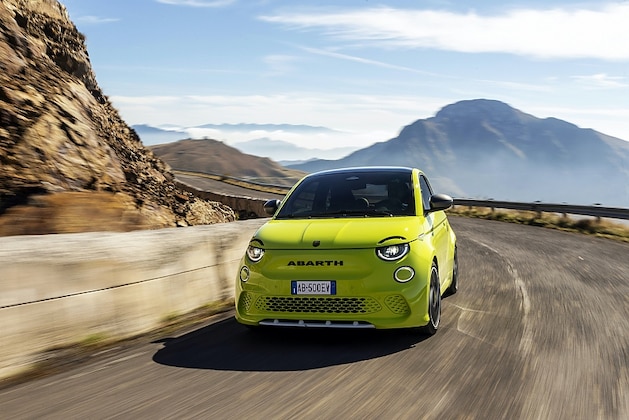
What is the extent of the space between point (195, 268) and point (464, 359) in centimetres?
338

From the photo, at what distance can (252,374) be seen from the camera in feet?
15.8

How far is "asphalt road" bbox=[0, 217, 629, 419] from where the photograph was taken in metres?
3.98

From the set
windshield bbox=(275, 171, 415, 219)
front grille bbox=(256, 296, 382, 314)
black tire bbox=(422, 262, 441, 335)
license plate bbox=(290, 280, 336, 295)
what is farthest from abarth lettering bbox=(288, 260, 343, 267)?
windshield bbox=(275, 171, 415, 219)

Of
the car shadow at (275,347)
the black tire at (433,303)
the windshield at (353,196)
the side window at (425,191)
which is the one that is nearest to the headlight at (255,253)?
the car shadow at (275,347)

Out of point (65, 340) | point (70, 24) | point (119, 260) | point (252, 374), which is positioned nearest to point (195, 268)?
point (119, 260)

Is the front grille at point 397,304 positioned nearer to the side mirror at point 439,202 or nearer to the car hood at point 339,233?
the car hood at point 339,233

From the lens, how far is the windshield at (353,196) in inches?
266

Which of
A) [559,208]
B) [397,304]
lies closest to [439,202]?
[397,304]

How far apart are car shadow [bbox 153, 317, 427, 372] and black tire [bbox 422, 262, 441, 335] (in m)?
0.12

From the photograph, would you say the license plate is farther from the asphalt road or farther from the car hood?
the asphalt road

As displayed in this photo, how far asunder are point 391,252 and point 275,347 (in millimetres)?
1342

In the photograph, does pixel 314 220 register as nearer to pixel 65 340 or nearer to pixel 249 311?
pixel 249 311

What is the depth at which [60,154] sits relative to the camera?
30.0ft

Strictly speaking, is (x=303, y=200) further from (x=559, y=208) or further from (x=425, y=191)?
(x=559, y=208)
